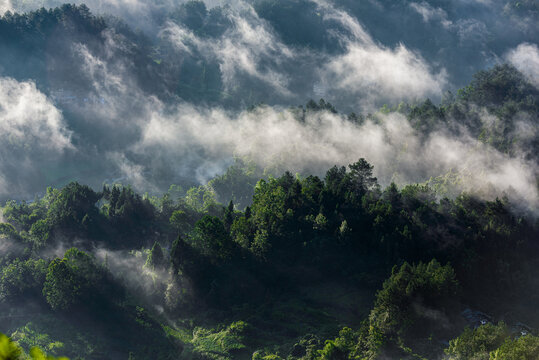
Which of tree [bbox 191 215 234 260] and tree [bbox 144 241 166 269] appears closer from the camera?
tree [bbox 191 215 234 260]

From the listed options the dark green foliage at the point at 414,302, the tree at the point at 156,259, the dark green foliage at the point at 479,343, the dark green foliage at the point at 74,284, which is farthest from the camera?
the tree at the point at 156,259

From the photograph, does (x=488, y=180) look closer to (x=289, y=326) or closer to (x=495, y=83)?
(x=495, y=83)

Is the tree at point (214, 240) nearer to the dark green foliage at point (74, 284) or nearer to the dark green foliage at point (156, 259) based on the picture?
the dark green foliage at point (156, 259)

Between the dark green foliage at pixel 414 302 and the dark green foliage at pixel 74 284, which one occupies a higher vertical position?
the dark green foliage at pixel 414 302

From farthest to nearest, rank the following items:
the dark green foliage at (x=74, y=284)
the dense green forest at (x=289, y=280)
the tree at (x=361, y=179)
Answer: the tree at (x=361, y=179) < the dark green foliage at (x=74, y=284) < the dense green forest at (x=289, y=280)

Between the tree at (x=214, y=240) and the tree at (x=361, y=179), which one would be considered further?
the tree at (x=361, y=179)

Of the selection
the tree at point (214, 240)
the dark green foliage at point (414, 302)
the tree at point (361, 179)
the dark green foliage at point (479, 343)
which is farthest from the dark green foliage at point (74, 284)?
the dark green foliage at point (479, 343)

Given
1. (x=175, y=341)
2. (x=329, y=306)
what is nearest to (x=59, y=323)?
(x=175, y=341)

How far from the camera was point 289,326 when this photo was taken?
283 feet

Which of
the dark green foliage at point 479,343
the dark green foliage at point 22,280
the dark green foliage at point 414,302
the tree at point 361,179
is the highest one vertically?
the tree at point 361,179

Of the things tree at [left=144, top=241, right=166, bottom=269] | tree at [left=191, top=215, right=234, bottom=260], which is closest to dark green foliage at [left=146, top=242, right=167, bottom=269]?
tree at [left=144, top=241, right=166, bottom=269]

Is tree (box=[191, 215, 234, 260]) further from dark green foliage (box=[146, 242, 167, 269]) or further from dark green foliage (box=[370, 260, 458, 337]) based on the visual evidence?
dark green foliage (box=[370, 260, 458, 337])

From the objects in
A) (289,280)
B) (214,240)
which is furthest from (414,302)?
(214,240)

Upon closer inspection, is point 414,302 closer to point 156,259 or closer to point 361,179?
point 361,179
